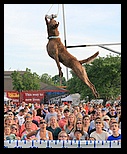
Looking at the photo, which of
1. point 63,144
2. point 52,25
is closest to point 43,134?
point 63,144

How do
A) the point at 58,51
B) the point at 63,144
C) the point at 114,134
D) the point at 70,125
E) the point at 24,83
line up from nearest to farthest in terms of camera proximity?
the point at 63,144, the point at 114,134, the point at 70,125, the point at 58,51, the point at 24,83

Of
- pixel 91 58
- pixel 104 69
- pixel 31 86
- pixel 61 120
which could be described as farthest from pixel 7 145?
pixel 31 86

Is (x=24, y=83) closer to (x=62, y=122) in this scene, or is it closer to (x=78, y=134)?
(x=62, y=122)

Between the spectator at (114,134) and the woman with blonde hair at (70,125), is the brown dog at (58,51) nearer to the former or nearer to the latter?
the woman with blonde hair at (70,125)

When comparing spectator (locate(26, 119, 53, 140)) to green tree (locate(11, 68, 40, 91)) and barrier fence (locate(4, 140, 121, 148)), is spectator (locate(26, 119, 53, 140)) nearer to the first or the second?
barrier fence (locate(4, 140, 121, 148))

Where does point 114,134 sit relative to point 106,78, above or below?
below

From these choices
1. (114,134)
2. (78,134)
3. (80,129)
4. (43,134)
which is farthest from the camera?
(80,129)

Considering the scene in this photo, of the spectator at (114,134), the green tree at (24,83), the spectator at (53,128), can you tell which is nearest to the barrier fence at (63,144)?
the spectator at (114,134)

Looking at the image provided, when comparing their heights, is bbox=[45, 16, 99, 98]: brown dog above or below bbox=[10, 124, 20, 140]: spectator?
above

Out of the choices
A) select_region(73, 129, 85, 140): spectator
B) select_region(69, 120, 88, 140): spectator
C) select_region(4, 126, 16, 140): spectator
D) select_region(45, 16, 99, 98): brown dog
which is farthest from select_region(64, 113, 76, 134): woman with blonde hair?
select_region(45, 16, 99, 98): brown dog

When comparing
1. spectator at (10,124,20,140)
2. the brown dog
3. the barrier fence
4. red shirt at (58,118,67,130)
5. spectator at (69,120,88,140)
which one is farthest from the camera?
the brown dog

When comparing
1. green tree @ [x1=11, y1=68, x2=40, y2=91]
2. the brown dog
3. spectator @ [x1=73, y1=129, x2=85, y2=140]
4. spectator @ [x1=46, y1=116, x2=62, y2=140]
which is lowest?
spectator @ [x1=73, y1=129, x2=85, y2=140]
